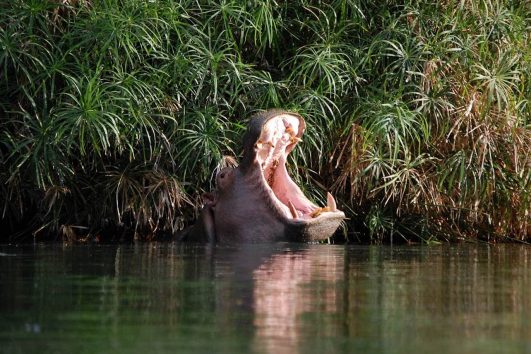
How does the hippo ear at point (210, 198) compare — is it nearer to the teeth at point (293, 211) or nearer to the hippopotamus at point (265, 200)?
the hippopotamus at point (265, 200)

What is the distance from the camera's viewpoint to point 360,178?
1092cm

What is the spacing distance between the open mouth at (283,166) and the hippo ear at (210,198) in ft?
1.40

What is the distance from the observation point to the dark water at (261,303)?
4.70m

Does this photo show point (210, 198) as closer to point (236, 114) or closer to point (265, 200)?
point (265, 200)

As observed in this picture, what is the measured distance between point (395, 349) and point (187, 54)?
695 centimetres

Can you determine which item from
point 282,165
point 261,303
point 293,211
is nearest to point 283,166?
point 282,165

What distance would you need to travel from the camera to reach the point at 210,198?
33.9 feet

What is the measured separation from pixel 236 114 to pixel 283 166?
121 cm

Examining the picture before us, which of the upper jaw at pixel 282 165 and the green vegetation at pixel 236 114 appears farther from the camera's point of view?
the green vegetation at pixel 236 114

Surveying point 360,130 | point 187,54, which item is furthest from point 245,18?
point 360,130

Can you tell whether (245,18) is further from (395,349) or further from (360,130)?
(395,349)

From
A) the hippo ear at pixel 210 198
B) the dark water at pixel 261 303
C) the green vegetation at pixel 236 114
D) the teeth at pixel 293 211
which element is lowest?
the dark water at pixel 261 303

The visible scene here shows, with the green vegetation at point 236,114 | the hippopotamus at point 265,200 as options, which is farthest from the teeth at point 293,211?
the green vegetation at point 236,114

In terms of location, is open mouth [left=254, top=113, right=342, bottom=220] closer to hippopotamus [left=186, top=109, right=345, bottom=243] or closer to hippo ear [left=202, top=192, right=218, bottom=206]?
hippopotamus [left=186, top=109, right=345, bottom=243]
